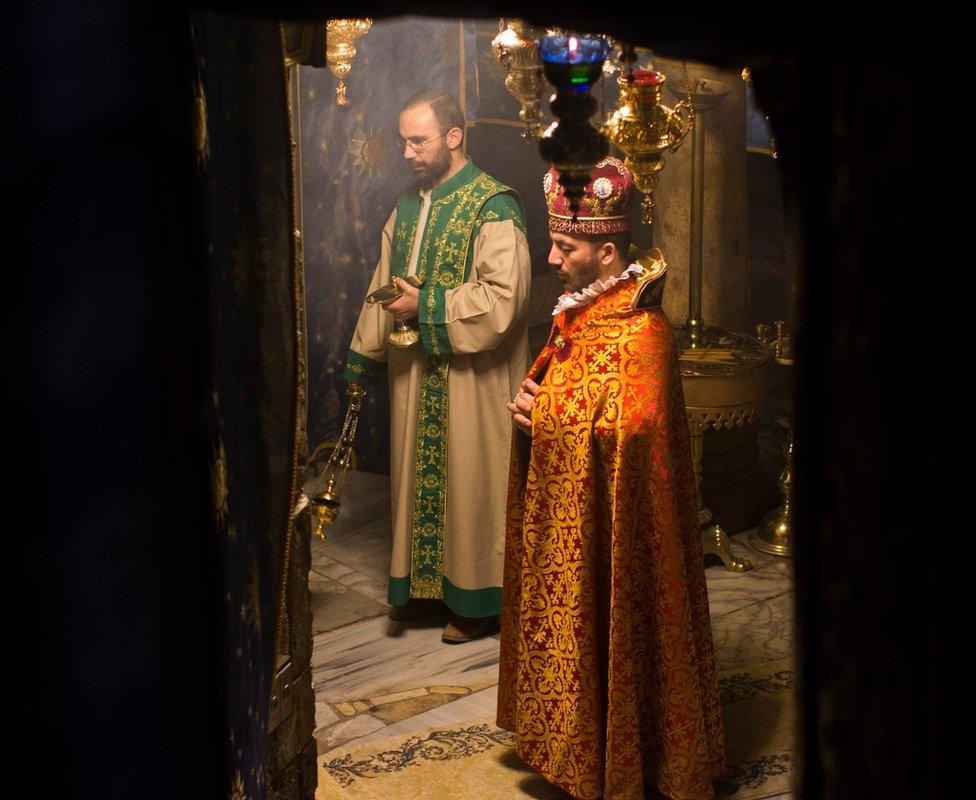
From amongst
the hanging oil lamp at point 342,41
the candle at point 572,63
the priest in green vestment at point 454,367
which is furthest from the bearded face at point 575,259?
the candle at point 572,63

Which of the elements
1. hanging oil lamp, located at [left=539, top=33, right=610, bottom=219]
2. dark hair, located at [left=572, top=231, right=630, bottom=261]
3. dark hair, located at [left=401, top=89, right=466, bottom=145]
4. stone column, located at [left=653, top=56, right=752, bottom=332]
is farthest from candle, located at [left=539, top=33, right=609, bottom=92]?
stone column, located at [left=653, top=56, right=752, bottom=332]

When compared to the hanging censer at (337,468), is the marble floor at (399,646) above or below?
below

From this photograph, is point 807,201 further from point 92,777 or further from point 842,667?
point 92,777

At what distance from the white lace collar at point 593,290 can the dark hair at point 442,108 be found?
159 cm

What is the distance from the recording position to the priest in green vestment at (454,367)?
16.8ft

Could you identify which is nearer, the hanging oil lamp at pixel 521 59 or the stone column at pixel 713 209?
the hanging oil lamp at pixel 521 59

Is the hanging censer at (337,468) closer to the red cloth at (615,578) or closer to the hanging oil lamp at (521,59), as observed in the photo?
the red cloth at (615,578)

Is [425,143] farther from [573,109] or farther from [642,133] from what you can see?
[573,109]

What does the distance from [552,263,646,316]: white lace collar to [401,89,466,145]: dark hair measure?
1.59 m

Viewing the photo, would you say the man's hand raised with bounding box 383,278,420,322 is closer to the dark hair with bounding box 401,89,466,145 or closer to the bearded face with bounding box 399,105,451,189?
the bearded face with bounding box 399,105,451,189

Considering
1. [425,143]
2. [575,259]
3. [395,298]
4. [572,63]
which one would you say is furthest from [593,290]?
[572,63]

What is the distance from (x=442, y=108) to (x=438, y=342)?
95 cm

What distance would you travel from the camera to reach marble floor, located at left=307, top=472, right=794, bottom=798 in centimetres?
467

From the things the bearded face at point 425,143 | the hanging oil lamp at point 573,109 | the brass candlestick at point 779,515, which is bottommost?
the brass candlestick at point 779,515
